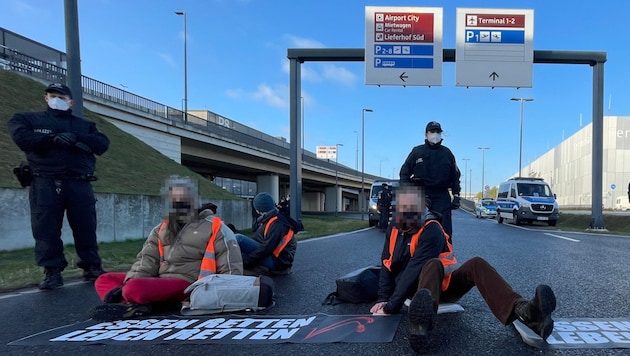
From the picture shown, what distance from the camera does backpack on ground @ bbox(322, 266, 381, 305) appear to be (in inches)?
157

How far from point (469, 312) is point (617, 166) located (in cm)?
6799

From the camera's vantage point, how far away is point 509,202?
21.3m

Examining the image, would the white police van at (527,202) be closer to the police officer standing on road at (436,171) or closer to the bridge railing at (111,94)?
the police officer standing on road at (436,171)

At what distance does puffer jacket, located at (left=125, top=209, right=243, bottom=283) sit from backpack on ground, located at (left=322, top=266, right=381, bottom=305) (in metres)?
1.00

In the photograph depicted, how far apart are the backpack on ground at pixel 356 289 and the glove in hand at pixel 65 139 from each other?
11.2ft

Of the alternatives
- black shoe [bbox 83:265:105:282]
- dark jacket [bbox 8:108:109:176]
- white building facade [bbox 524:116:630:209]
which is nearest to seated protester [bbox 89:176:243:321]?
black shoe [bbox 83:265:105:282]

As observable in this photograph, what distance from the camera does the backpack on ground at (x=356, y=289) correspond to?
398cm

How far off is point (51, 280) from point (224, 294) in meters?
2.65

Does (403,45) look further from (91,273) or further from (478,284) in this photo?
(478,284)

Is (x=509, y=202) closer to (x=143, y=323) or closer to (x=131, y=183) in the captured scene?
(x=131, y=183)

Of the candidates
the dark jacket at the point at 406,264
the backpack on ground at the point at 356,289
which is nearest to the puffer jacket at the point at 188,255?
the backpack on ground at the point at 356,289

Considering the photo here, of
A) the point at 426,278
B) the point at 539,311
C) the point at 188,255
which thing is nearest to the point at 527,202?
the point at 426,278

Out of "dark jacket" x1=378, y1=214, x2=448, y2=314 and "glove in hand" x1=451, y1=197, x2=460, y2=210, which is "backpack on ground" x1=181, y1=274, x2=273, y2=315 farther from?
"glove in hand" x1=451, y1=197, x2=460, y2=210

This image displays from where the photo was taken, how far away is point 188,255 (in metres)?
3.74
